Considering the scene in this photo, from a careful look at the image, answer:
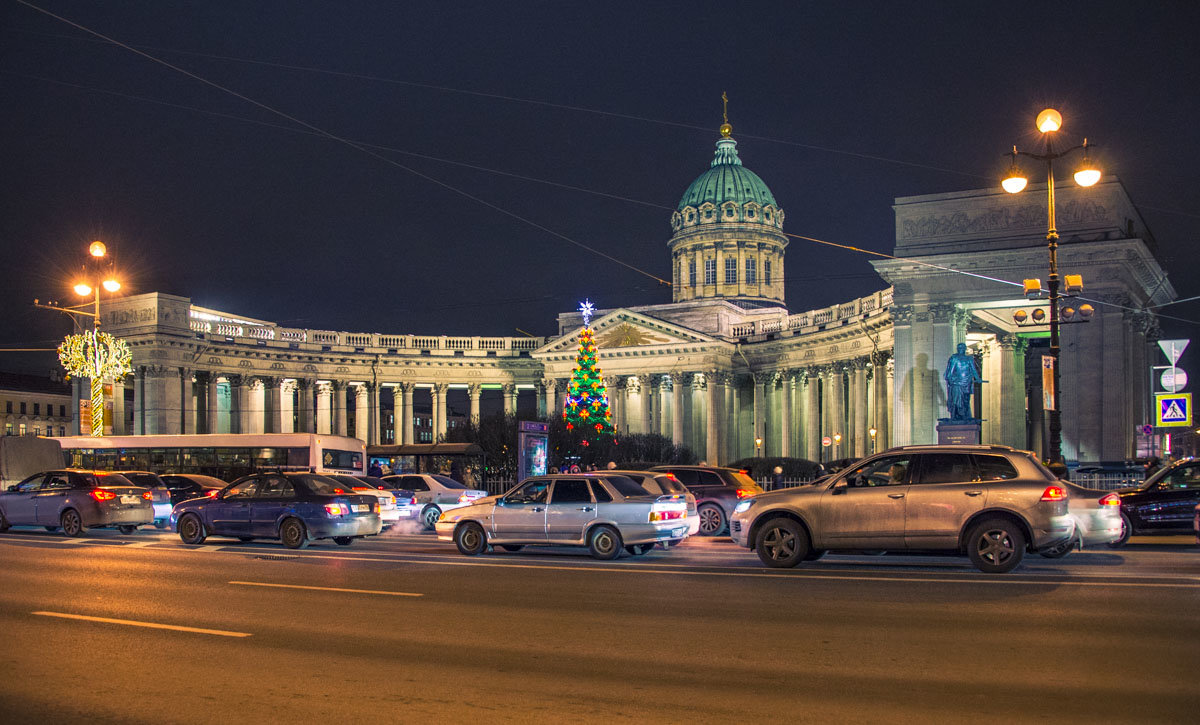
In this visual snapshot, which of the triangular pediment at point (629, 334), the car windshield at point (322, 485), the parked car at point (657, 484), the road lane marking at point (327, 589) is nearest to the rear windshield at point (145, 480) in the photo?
the car windshield at point (322, 485)

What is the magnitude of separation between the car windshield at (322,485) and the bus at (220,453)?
20468 millimetres

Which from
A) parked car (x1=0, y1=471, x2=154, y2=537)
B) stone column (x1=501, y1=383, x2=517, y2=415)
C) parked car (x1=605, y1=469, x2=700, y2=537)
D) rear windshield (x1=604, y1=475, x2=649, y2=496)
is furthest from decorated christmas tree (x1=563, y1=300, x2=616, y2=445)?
rear windshield (x1=604, y1=475, x2=649, y2=496)

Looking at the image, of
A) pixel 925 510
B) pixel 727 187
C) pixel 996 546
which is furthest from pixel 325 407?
pixel 996 546

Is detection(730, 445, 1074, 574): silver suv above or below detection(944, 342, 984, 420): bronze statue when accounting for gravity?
below

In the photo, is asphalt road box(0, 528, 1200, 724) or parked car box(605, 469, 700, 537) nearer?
asphalt road box(0, 528, 1200, 724)

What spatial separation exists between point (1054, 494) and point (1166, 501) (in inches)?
333

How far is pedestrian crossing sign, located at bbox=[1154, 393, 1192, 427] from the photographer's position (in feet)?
94.5

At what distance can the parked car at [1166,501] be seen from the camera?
855 inches

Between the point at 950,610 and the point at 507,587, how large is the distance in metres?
5.51

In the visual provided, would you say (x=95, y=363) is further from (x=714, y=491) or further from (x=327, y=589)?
(x=327, y=589)

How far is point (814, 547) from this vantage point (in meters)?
16.4

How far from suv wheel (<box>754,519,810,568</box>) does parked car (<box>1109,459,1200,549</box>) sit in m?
8.72

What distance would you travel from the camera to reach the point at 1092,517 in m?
17.0

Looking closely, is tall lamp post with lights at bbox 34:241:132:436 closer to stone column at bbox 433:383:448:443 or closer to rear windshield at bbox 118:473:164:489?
rear windshield at bbox 118:473:164:489
